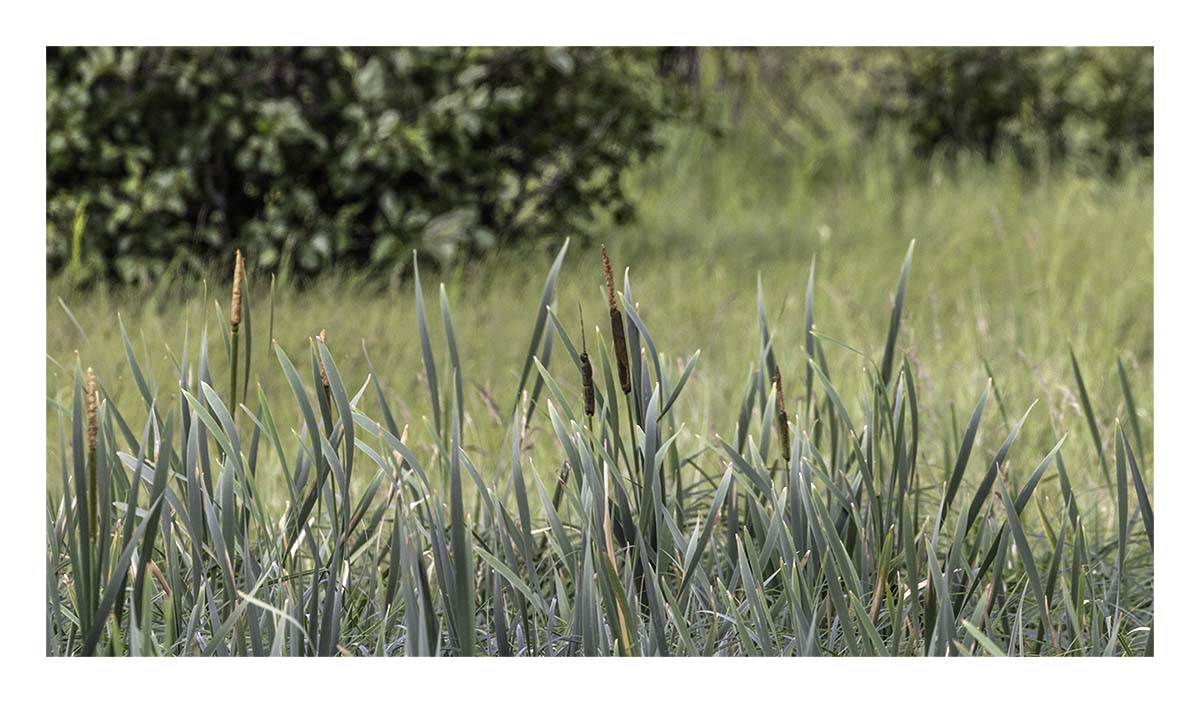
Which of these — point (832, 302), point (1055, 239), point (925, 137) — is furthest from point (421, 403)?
point (925, 137)

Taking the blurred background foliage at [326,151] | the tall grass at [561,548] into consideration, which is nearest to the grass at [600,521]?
the tall grass at [561,548]

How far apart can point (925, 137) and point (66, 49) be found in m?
4.03

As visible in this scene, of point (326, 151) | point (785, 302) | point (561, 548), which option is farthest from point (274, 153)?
point (561, 548)

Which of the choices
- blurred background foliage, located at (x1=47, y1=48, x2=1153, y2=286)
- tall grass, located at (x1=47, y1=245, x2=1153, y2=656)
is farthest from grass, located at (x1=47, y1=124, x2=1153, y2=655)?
blurred background foliage, located at (x1=47, y1=48, x2=1153, y2=286)

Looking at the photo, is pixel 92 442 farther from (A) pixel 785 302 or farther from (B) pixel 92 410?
(A) pixel 785 302

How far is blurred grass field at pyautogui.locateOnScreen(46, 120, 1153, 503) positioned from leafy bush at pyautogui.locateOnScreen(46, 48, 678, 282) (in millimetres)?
144

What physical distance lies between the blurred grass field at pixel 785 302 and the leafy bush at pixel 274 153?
0.47 ft

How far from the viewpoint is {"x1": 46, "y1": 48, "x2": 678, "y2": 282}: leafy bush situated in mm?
3916

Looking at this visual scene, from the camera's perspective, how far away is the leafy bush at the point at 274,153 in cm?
392

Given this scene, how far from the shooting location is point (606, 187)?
450 cm
